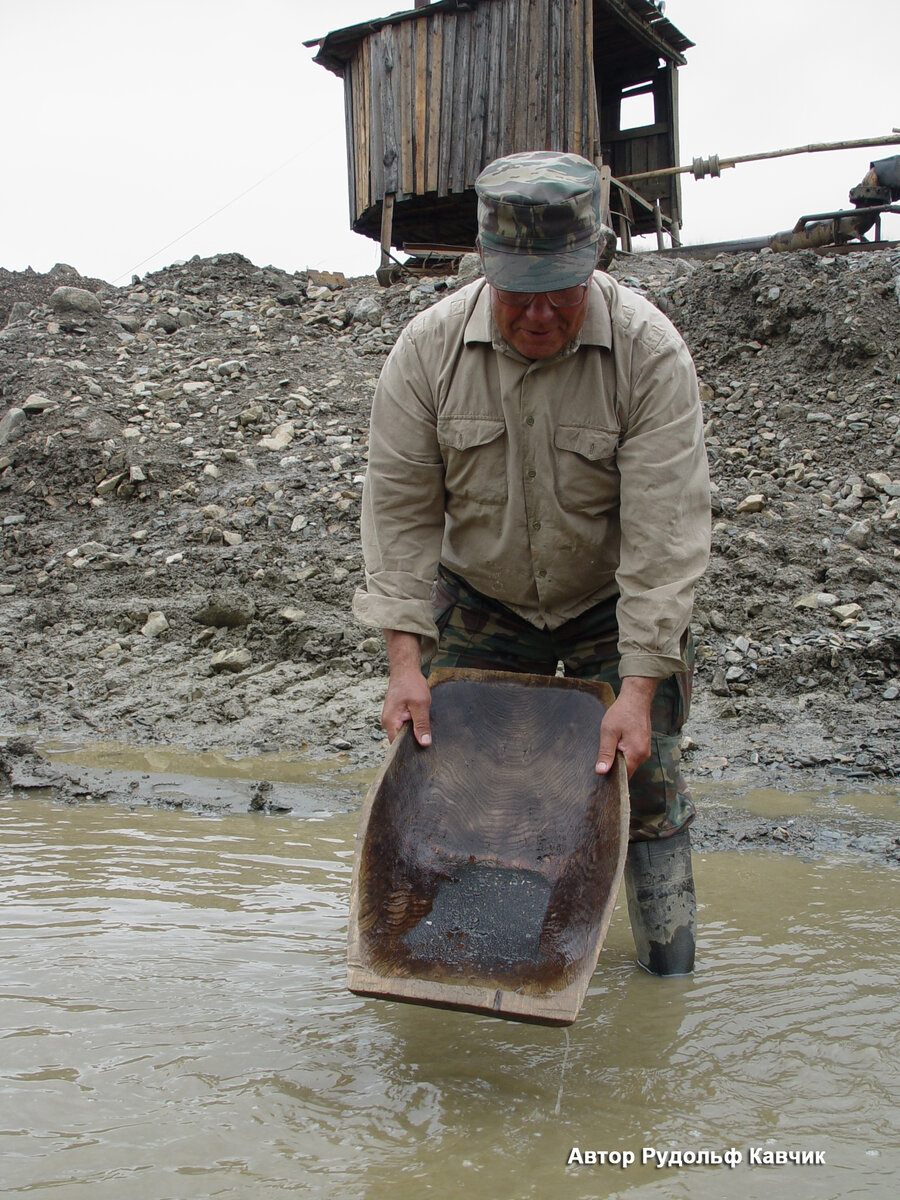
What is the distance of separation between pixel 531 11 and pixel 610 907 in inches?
396

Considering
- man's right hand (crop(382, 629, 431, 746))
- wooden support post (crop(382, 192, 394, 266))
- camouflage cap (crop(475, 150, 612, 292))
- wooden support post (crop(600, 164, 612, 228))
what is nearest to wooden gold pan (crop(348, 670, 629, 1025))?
man's right hand (crop(382, 629, 431, 746))

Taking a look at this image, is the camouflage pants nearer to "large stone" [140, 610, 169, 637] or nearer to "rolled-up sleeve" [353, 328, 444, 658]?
"rolled-up sleeve" [353, 328, 444, 658]

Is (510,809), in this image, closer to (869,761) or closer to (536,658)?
(536,658)

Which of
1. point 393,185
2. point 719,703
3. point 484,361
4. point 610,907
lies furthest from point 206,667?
point 393,185

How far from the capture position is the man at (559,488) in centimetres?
227

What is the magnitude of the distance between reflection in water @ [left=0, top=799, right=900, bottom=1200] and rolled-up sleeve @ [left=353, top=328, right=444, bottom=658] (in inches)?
38.0

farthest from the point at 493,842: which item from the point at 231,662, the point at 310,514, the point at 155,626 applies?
the point at 310,514

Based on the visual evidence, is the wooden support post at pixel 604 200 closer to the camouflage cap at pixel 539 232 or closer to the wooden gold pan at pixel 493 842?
the camouflage cap at pixel 539 232

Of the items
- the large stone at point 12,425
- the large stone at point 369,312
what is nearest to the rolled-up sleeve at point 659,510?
the large stone at point 12,425

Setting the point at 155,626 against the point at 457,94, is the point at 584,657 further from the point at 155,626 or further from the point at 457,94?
the point at 457,94

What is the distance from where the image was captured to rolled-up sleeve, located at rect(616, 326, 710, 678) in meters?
2.30

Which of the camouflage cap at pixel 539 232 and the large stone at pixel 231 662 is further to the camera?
the large stone at pixel 231 662

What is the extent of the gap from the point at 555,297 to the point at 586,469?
41cm

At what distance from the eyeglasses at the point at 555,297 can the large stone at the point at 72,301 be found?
8.36 meters
